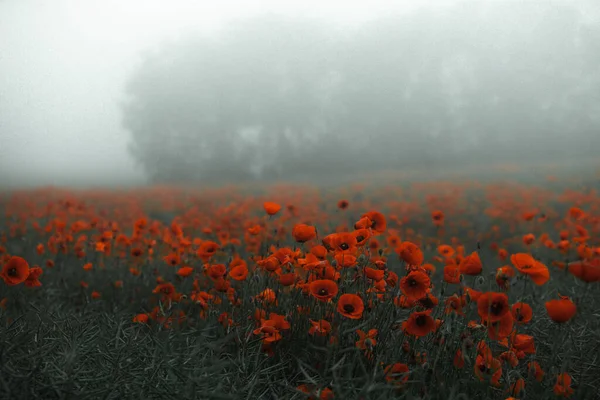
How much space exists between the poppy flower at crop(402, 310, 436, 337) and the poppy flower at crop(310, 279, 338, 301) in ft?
1.10

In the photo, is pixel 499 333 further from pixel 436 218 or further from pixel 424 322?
pixel 436 218

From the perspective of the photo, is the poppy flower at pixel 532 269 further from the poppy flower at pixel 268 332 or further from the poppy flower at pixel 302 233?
the poppy flower at pixel 268 332

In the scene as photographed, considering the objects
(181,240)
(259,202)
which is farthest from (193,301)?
(259,202)

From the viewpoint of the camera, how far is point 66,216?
21.7 feet

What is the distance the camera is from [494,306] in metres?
1.70

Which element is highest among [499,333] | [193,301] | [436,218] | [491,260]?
[436,218]

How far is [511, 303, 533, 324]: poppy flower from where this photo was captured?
1.83 m

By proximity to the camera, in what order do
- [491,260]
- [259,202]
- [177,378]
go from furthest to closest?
[259,202] < [491,260] < [177,378]

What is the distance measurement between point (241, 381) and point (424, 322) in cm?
82

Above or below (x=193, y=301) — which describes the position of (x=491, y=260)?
below

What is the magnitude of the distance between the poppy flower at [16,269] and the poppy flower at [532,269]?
2.18m

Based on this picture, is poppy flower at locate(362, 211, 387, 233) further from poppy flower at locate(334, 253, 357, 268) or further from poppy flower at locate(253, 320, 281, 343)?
poppy flower at locate(253, 320, 281, 343)

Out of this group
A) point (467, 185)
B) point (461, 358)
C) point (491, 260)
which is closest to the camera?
point (461, 358)

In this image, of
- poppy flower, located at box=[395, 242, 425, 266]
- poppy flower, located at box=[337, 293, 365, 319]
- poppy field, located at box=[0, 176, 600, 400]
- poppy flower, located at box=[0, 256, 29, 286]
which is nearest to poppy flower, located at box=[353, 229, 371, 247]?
poppy field, located at box=[0, 176, 600, 400]
